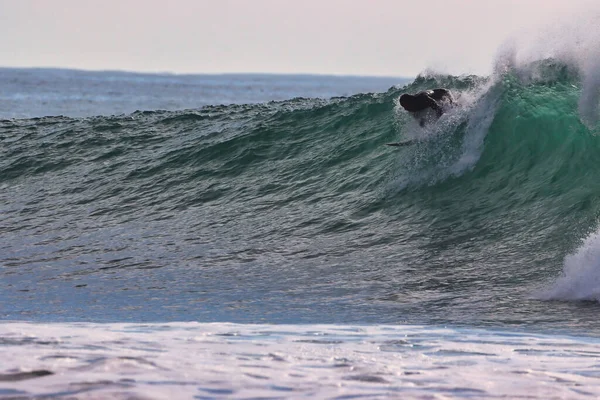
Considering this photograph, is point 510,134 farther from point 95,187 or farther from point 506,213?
point 95,187

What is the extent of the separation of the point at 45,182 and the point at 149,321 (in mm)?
8834

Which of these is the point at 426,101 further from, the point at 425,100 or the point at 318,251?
the point at 318,251

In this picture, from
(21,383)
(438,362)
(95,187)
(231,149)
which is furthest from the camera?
(231,149)

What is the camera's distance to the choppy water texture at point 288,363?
5109 millimetres

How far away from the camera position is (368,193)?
13.3m

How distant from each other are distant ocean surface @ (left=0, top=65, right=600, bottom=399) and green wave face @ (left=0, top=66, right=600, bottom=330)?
43 millimetres

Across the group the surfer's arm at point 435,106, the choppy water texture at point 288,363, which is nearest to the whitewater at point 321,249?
the choppy water texture at point 288,363

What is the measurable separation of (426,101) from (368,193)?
1.67 m

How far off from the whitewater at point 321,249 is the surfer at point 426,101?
0.21 m

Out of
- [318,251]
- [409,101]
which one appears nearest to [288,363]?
[318,251]

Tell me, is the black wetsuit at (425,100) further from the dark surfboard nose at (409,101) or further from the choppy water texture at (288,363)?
the choppy water texture at (288,363)

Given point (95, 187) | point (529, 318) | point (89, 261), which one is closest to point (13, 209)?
point (95, 187)

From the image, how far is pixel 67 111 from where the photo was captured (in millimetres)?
43969

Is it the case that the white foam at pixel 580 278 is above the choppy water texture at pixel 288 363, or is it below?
above
